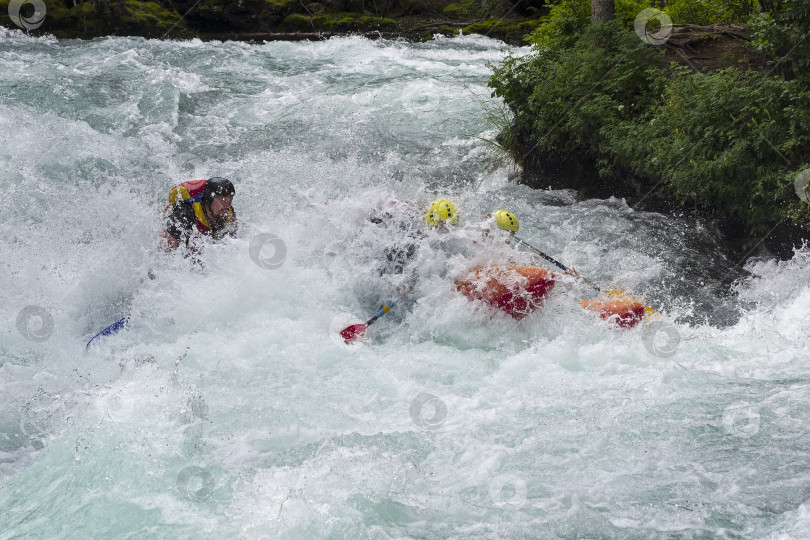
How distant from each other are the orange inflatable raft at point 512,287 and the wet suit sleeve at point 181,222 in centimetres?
257

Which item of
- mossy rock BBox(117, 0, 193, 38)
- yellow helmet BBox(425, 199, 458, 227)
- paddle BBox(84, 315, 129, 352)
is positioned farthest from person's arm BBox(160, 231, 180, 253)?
mossy rock BBox(117, 0, 193, 38)

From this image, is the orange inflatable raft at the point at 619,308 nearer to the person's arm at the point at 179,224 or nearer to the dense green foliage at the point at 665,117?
the dense green foliage at the point at 665,117

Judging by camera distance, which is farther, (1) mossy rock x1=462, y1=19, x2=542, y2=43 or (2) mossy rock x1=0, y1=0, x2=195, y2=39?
(1) mossy rock x1=462, y1=19, x2=542, y2=43

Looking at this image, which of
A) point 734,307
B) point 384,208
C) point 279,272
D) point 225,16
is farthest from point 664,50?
point 225,16

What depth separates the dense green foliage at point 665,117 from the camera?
665 cm

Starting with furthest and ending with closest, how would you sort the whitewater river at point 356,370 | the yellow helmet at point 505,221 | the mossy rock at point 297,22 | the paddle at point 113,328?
the mossy rock at point 297,22
the yellow helmet at point 505,221
the paddle at point 113,328
the whitewater river at point 356,370

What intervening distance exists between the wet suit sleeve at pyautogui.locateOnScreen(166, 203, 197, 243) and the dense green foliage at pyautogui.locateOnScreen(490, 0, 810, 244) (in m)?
4.91

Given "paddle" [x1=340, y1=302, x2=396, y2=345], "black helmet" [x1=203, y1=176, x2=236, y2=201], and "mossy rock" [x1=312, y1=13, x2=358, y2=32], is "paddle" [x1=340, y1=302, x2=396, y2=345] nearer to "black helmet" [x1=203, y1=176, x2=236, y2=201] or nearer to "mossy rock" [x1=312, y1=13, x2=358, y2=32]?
"black helmet" [x1=203, y1=176, x2=236, y2=201]

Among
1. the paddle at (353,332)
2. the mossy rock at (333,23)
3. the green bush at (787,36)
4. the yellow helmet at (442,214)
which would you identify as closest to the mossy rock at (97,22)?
the mossy rock at (333,23)

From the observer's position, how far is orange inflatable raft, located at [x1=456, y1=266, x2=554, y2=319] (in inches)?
242

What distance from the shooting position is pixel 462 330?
6141mm

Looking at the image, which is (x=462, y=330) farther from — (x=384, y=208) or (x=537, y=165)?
(x=537, y=165)

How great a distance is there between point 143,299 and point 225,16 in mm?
14487

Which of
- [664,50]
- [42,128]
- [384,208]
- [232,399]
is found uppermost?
[664,50]
